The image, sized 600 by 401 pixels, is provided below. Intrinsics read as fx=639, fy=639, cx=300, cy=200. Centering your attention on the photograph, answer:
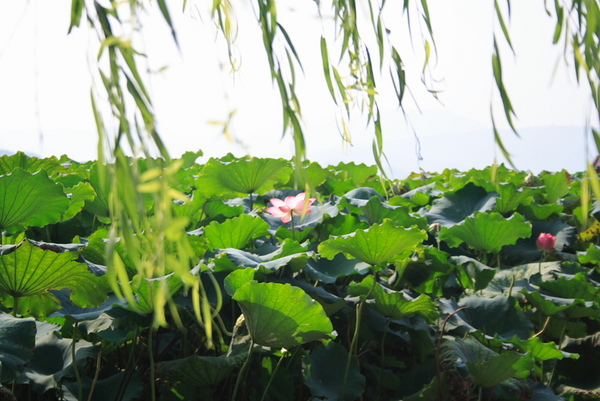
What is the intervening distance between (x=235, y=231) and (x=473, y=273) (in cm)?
64

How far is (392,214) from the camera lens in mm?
1869

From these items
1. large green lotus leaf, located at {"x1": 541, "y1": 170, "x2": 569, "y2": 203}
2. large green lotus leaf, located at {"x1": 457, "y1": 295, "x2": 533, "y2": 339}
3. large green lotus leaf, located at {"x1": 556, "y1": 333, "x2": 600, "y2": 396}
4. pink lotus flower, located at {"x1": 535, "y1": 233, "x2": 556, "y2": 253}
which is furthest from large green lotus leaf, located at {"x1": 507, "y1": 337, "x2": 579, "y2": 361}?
large green lotus leaf, located at {"x1": 541, "y1": 170, "x2": 569, "y2": 203}

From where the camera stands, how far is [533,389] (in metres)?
1.40

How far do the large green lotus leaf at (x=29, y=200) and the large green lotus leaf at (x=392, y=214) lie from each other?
0.85 m

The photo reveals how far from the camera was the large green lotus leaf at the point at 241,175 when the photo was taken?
1905 mm

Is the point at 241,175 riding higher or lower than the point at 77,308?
higher

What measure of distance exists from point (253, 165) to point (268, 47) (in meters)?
1.21

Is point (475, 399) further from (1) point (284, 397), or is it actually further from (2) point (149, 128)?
(2) point (149, 128)

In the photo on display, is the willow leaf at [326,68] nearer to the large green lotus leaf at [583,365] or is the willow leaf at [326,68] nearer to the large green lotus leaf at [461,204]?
the large green lotus leaf at [583,365]

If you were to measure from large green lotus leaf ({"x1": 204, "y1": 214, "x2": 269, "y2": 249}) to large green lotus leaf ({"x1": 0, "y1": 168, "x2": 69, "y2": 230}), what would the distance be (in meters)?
0.35

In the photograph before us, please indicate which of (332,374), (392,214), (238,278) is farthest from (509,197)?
(238,278)

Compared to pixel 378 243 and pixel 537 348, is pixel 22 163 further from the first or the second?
pixel 537 348

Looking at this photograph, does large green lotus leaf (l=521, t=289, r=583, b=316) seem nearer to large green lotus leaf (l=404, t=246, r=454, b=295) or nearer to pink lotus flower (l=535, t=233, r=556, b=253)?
large green lotus leaf (l=404, t=246, r=454, b=295)

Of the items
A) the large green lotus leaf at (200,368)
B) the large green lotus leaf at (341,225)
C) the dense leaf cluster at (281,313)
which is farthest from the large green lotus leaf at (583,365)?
the large green lotus leaf at (200,368)
